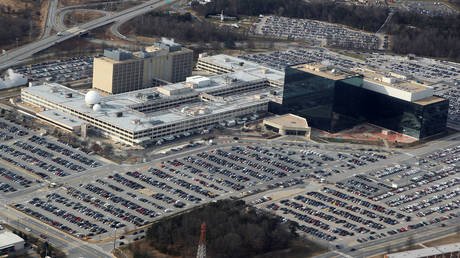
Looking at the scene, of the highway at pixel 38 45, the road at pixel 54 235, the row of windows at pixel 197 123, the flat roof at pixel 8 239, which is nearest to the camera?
the flat roof at pixel 8 239

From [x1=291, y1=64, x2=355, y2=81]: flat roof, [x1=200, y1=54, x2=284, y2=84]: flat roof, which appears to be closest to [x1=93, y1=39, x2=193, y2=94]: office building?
[x1=200, y1=54, x2=284, y2=84]: flat roof

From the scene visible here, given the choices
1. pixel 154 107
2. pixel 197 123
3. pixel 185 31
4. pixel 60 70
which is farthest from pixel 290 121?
pixel 185 31

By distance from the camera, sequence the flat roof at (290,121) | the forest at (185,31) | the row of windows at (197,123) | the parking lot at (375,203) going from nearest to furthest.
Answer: the parking lot at (375,203)
the row of windows at (197,123)
the flat roof at (290,121)
the forest at (185,31)

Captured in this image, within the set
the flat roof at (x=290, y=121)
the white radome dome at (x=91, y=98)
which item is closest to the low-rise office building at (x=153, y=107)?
the white radome dome at (x=91, y=98)

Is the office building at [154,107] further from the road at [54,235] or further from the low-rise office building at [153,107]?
the road at [54,235]

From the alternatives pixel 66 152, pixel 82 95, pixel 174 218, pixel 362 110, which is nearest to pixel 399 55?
pixel 362 110

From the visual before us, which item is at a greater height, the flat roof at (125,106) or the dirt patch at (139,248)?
the flat roof at (125,106)

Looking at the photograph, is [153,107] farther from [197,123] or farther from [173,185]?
[173,185]
